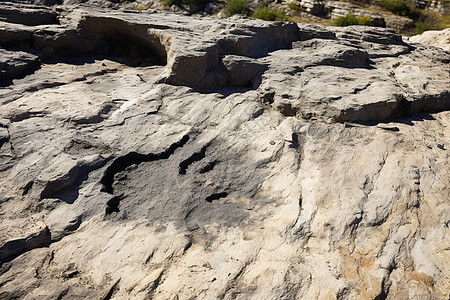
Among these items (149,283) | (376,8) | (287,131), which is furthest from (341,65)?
(376,8)

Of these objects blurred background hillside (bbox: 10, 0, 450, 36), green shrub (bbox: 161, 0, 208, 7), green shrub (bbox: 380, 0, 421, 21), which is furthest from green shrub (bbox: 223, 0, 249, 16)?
green shrub (bbox: 380, 0, 421, 21)

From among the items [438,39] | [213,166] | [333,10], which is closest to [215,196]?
[213,166]

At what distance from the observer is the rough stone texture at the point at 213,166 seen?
4352 mm

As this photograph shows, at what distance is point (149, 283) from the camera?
426 centimetres

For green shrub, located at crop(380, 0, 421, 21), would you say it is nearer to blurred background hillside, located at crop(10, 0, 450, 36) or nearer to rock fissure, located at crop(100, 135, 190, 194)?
blurred background hillside, located at crop(10, 0, 450, 36)

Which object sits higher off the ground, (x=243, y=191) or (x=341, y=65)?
(x=341, y=65)

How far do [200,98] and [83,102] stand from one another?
2.49 meters

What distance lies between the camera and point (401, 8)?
27.1m

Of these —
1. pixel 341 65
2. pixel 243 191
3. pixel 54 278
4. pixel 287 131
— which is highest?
pixel 341 65

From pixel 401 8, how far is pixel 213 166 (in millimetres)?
28633

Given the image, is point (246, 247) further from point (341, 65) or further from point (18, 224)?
point (341, 65)

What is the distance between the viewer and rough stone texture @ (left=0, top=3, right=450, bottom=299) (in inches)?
171

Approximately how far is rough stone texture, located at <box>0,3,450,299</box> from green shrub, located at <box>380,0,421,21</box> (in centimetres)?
2194

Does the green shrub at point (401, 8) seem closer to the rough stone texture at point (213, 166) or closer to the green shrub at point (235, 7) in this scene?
the green shrub at point (235, 7)
